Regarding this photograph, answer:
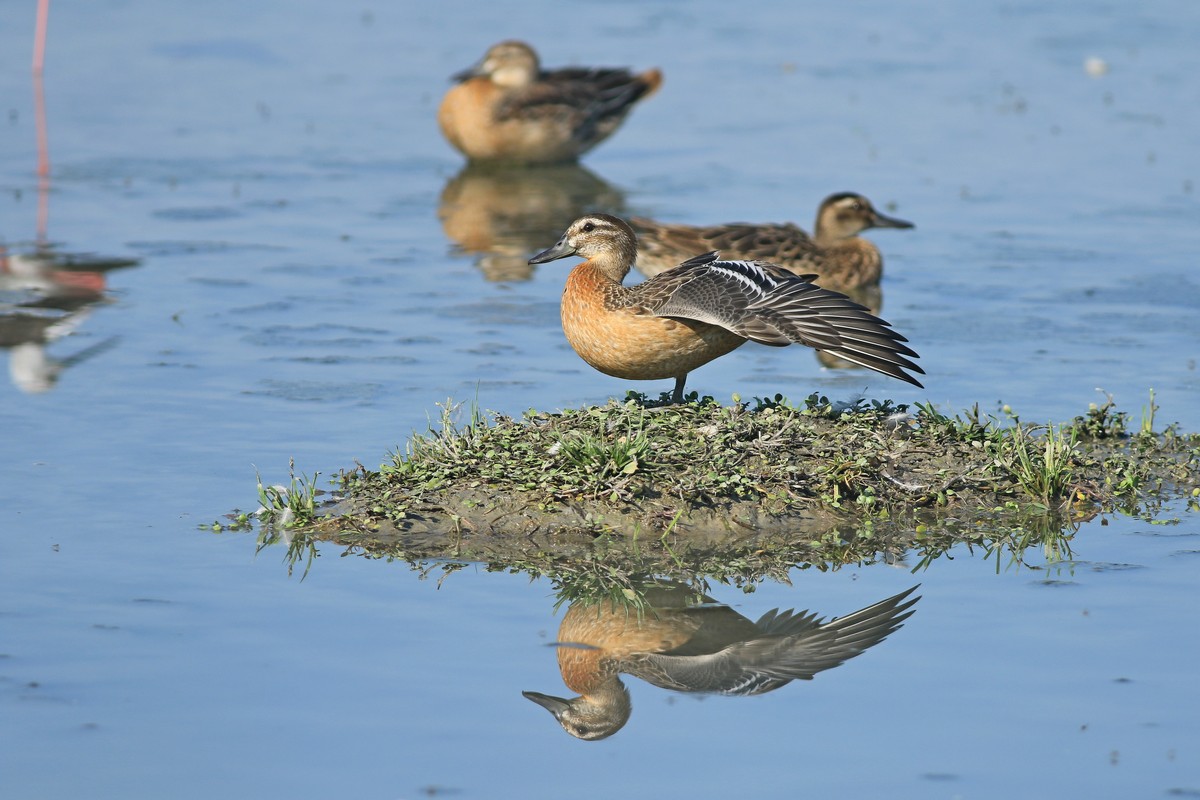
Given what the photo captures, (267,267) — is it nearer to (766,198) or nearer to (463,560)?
(766,198)

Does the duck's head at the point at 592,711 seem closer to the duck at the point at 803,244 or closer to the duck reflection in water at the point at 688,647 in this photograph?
the duck reflection in water at the point at 688,647

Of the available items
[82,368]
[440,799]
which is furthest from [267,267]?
[440,799]

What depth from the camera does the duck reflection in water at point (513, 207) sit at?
13859mm

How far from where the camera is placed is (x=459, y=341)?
1128cm

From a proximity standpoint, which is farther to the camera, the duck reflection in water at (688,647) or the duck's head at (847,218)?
the duck's head at (847,218)

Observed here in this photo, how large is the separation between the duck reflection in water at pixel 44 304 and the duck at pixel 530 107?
4938 millimetres

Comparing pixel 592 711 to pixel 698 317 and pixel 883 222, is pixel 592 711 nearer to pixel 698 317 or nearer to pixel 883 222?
pixel 698 317

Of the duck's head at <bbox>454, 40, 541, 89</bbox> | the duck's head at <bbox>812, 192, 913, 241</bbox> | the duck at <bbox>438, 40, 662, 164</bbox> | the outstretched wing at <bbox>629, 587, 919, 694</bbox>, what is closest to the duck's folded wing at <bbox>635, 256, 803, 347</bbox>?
the outstretched wing at <bbox>629, 587, 919, 694</bbox>

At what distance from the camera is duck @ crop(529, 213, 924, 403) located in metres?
7.98

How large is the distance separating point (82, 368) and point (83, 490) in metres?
2.44

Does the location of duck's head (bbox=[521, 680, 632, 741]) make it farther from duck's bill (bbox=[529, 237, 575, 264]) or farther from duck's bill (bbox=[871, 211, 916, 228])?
duck's bill (bbox=[871, 211, 916, 228])

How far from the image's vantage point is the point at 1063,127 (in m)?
17.8

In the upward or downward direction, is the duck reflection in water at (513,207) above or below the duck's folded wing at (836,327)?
above

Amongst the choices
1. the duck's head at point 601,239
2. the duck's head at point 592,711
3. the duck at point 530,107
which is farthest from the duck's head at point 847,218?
the duck's head at point 592,711
